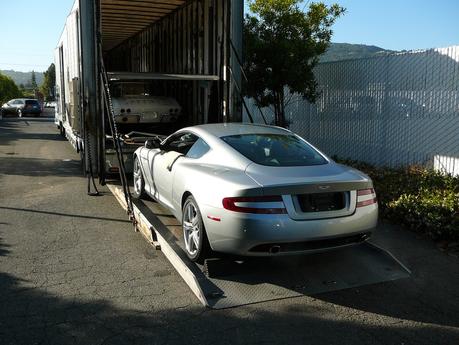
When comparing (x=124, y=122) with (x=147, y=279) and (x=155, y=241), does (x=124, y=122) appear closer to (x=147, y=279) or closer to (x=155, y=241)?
(x=155, y=241)

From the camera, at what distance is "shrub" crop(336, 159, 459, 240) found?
596 cm

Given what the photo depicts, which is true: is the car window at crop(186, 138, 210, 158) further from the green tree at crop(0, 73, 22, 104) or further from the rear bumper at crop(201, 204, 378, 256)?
the green tree at crop(0, 73, 22, 104)

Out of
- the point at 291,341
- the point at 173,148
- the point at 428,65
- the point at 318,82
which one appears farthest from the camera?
the point at 318,82

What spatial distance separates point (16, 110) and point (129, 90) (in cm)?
3086

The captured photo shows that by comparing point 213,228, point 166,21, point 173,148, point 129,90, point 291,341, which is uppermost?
point 166,21

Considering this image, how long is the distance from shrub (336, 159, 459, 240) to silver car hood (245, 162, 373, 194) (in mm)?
1892

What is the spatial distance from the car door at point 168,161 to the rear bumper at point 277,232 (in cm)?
131

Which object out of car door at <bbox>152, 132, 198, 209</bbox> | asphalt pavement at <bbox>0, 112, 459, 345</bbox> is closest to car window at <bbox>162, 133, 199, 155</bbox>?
car door at <bbox>152, 132, 198, 209</bbox>

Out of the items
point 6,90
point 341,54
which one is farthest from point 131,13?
point 6,90

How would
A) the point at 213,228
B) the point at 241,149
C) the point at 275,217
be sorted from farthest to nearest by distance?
the point at 241,149 → the point at 213,228 → the point at 275,217

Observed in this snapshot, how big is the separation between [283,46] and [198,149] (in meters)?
6.44

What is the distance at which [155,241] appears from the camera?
532 centimetres

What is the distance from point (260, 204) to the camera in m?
4.15

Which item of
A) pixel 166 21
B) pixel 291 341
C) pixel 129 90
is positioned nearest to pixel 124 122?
pixel 129 90
